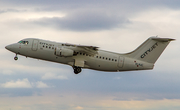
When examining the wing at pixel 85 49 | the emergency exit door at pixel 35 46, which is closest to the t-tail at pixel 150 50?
the wing at pixel 85 49

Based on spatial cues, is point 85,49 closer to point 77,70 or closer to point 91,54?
point 91,54

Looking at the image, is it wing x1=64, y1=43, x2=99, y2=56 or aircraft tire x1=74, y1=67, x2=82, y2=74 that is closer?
wing x1=64, y1=43, x2=99, y2=56

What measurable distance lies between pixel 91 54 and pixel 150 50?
8043mm

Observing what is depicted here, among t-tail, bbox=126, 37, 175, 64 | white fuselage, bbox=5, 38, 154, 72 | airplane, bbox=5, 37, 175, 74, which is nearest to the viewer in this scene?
airplane, bbox=5, 37, 175, 74

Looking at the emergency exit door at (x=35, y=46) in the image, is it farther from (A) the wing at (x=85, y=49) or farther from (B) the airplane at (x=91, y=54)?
(A) the wing at (x=85, y=49)

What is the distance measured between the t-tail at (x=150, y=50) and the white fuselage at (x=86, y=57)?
63 centimetres

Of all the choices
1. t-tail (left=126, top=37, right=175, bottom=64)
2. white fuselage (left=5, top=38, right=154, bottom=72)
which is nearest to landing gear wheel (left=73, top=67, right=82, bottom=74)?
white fuselage (left=5, top=38, right=154, bottom=72)

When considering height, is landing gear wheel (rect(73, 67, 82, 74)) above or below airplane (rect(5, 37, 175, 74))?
below

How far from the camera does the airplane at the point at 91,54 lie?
35.1m

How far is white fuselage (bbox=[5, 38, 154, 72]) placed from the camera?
116ft

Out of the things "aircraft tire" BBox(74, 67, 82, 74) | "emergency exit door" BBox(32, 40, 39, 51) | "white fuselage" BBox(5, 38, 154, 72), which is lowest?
"aircraft tire" BBox(74, 67, 82, 74)

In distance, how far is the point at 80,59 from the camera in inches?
1406

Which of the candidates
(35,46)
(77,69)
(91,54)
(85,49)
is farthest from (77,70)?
(35,46)

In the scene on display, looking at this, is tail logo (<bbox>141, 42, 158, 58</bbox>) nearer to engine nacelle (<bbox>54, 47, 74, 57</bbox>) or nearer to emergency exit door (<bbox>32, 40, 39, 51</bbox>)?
engine nacelle (<bbox>54, 47, 74, 57</bbox>)
